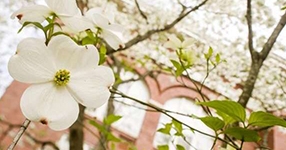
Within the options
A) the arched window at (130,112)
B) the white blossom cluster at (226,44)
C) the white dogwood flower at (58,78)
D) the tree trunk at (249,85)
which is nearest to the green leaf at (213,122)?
the white dogwood flower at (58,78)

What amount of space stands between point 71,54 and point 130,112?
5028mm

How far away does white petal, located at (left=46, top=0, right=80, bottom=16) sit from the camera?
0.39 meters

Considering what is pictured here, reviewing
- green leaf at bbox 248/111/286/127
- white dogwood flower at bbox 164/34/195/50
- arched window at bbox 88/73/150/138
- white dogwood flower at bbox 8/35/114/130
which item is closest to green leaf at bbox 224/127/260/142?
green leaf at bbox 248/111/286/127

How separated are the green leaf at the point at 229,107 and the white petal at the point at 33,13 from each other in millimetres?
267

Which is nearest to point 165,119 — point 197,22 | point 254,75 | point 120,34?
point 197,22

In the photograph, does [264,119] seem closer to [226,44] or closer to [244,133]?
[244,133]

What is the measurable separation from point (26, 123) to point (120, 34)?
242 millimetres

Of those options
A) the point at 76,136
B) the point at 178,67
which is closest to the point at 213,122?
the point at 178,67

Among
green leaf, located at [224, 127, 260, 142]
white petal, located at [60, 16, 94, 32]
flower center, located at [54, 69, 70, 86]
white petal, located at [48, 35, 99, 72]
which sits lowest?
flower center, located at [54, 69, 70, 86]

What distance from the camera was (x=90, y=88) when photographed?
356 mm

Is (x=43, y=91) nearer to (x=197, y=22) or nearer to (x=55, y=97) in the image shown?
→ (x=55, y=97)

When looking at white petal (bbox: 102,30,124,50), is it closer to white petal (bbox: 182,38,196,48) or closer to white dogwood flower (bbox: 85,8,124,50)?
white dogwood flower (bbox: 85,8,124,50)

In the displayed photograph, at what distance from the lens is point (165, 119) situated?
5387 mm

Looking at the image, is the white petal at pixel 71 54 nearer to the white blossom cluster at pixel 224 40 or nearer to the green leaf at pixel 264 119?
the green leaf at pixel 264 119
